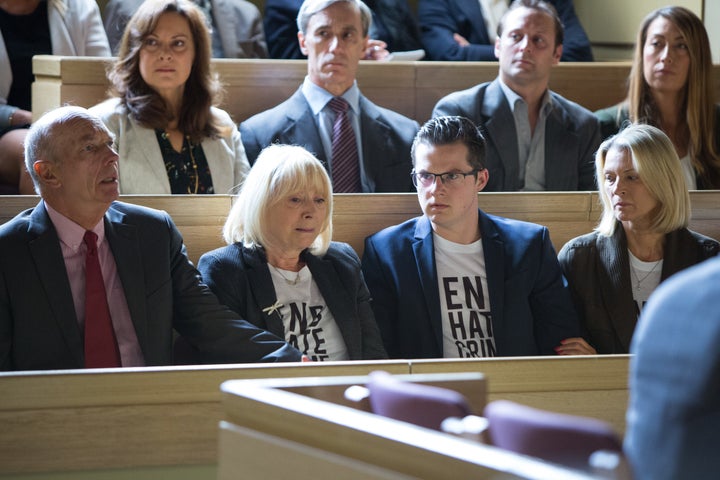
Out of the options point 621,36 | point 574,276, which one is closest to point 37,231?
point 574,276

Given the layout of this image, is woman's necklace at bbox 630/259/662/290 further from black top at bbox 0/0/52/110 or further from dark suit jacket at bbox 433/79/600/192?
black top at bbox 0/0/52/110

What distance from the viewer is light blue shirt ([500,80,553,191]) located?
11.1ft

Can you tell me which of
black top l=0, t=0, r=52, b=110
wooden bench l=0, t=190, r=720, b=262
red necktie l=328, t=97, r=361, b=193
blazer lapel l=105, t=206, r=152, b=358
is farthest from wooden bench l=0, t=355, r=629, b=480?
black top l=0, t=0, r=52, b=110

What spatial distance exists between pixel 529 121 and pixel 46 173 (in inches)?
67.1

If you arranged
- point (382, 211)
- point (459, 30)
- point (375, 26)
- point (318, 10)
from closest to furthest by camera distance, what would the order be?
1. point (382, 211)
2. point (318, 10)
3. point (375, 26)
4. point (459, 30)

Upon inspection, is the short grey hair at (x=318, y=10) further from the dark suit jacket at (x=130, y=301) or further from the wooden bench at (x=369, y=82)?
the dark suit jacket at (x=130, y=301)

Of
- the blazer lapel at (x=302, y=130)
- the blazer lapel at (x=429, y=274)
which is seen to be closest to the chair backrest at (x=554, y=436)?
the blazer lapel at (x=429, y=274)

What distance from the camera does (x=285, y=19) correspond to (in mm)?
4418

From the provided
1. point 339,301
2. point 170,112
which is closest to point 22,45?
point 170,112

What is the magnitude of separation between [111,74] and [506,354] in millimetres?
1474

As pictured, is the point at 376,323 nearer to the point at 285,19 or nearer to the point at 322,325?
the point at 322,325

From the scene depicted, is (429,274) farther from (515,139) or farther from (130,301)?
(515,139)

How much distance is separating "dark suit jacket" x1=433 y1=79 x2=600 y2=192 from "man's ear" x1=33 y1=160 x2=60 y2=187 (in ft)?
4.50

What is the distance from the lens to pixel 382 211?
2848mm
